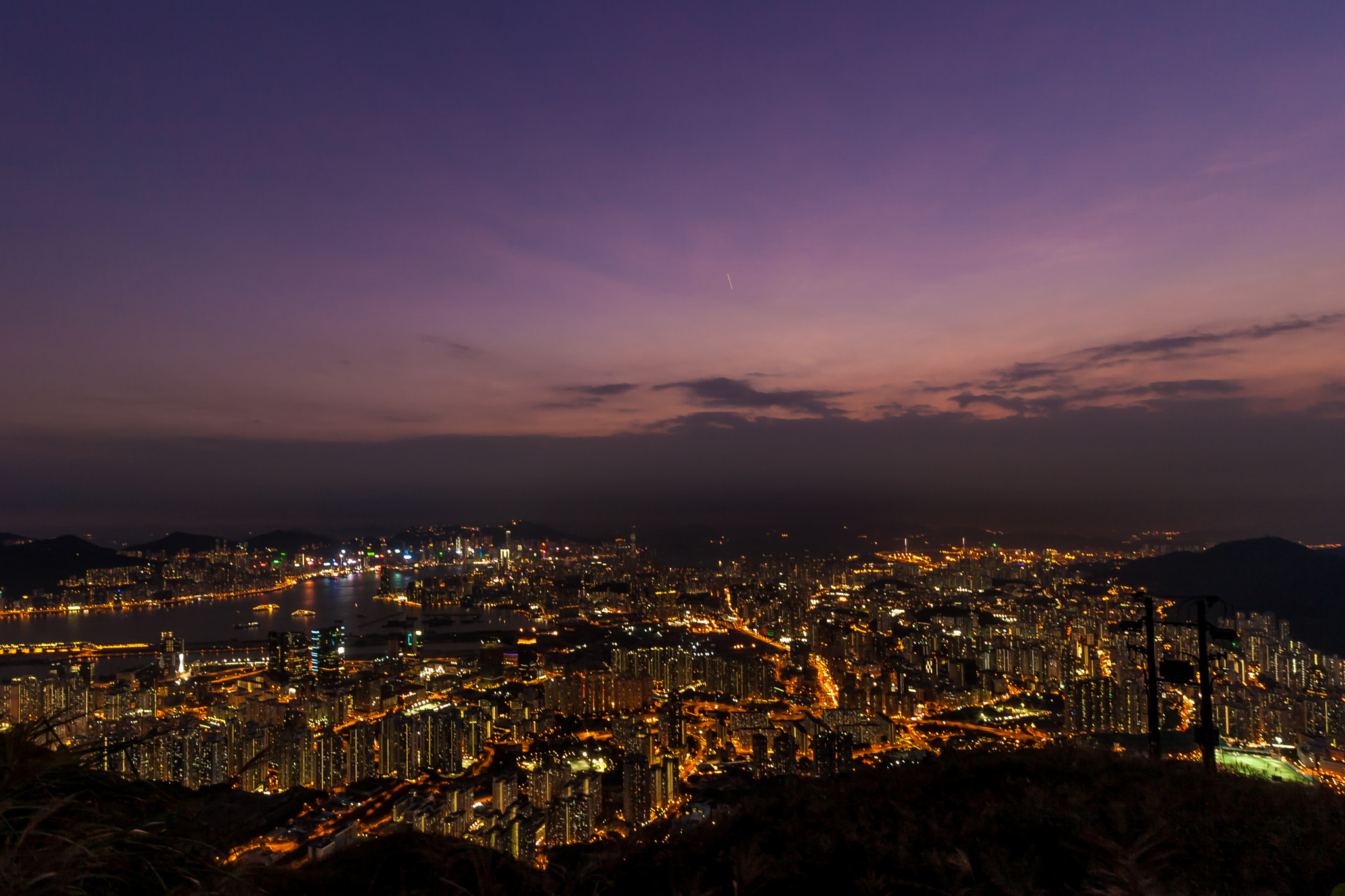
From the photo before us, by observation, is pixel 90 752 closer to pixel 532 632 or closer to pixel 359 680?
pixel 359 680

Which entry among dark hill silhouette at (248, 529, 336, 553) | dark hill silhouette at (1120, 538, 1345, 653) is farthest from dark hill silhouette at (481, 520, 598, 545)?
dark hill silhouette at (1120, 538, 1345, 653)

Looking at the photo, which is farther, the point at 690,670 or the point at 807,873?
the point at 690,670

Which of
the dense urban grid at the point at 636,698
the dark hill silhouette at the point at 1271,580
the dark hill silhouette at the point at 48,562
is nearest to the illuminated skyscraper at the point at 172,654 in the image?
the dense urban grid at the point at 636,698

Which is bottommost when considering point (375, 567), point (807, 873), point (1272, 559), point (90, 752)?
point (375, 567)

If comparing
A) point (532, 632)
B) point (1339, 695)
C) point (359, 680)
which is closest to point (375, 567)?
point (532, 632)

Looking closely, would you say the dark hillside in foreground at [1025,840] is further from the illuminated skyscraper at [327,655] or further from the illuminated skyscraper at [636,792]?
the illuminated skyscraper at [327,655]

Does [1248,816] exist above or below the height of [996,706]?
above

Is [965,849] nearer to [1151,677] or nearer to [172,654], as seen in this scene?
[1151,677]
